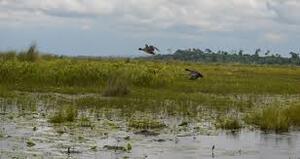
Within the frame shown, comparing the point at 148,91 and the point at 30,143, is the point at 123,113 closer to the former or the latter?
the point at 30,143

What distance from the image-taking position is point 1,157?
13.6 m

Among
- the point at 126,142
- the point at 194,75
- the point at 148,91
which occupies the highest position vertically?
the point at 194,75

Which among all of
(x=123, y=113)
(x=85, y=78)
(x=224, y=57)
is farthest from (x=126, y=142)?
(x=224, y=57)

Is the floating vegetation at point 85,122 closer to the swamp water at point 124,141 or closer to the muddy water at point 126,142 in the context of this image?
the swamp water at point 124,141

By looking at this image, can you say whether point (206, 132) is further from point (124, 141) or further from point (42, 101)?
point (42, 101)

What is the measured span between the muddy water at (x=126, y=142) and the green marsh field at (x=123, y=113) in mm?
26

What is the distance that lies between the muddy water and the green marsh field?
3cm

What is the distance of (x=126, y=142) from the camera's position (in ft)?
54.5

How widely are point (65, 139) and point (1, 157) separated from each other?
308 cm

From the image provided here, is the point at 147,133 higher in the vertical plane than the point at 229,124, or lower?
lower

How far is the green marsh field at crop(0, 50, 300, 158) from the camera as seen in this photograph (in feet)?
52.4

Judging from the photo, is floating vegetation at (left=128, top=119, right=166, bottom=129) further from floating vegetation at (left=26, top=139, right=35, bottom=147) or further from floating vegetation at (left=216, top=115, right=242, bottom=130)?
floating vegetation at (left=26, top=139, right=35, bottom=147)

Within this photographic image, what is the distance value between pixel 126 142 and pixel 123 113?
5947 mm

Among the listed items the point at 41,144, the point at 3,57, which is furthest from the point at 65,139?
the point at 3,57
